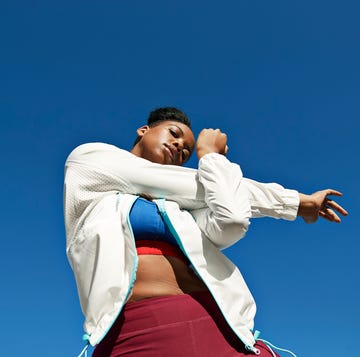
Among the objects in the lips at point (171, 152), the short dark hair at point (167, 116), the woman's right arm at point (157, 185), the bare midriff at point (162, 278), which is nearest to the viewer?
the bare midriff at point (162, 278)

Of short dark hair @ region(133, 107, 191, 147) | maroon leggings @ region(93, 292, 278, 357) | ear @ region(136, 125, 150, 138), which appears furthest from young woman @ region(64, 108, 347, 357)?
short dark hair @ region(133, 107, 191, 147)

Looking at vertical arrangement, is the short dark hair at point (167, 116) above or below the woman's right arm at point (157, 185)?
above

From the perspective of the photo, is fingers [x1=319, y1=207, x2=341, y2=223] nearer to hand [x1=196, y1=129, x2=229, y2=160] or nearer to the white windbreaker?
the white windbreaker

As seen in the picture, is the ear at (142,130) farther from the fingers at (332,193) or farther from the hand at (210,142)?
the fingers at (332,193)

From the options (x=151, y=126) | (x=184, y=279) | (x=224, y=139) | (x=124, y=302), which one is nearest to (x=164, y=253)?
(x=184, y=279)

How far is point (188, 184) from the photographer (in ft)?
10.9

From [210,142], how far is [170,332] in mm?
1297

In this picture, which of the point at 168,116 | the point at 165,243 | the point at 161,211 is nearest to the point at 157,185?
the point at 161,211

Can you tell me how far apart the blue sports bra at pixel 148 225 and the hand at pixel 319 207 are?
0.91m

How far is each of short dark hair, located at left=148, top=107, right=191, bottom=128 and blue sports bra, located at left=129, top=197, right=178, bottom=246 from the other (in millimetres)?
1416

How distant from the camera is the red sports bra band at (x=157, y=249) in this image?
317 centimetres

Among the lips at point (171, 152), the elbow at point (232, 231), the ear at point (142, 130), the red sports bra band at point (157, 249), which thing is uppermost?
the ear at point (142, 130)

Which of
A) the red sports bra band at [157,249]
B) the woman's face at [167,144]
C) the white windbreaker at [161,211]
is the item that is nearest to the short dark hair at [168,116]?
the woman's face at [167,144]

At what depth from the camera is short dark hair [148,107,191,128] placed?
4.56 m
